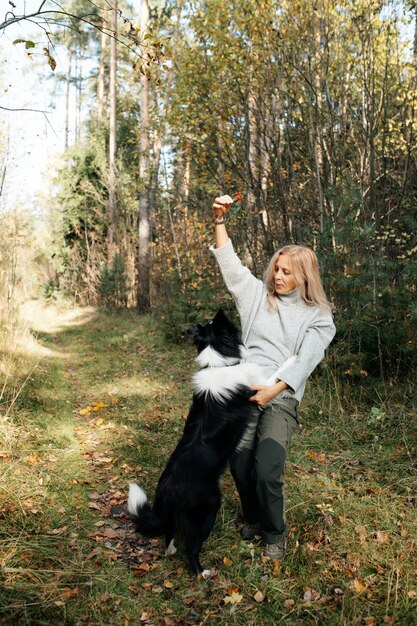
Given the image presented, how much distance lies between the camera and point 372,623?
2510mm

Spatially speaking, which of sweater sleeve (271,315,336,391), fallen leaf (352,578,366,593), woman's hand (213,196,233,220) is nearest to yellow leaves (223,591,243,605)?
fallen leaf (352,578,366,593)

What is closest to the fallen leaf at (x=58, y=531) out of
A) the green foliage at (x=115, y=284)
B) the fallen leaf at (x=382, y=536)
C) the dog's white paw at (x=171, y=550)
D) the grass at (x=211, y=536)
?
the grass at (x=211, y=536)

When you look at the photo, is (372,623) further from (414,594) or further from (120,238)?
(120,238)

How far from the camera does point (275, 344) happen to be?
3172mm

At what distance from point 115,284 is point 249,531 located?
11.7 m

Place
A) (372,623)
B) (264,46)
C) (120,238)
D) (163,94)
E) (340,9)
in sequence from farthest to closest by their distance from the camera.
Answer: (120,238), (163,94), (264,46), (340,9), (372,623)

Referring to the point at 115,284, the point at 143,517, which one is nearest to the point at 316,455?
the point at 143,517

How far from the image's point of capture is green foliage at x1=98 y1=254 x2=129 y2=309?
47.2 ft

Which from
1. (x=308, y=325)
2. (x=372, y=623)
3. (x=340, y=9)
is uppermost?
(x=340, y=9)

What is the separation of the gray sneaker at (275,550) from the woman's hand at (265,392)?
0.89 meters

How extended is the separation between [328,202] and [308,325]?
3.77 metres

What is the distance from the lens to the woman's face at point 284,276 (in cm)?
319

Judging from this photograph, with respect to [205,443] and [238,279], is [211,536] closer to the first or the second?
[205,443]

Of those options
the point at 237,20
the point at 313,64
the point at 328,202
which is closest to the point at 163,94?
the point at 237,20
